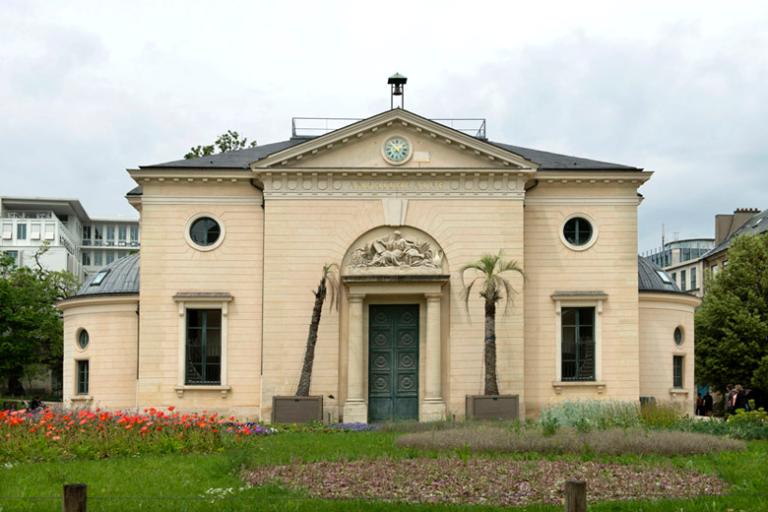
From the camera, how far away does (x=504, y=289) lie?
3497cm

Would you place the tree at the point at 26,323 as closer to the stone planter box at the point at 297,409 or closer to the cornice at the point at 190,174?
the cornice at the point at 190,174

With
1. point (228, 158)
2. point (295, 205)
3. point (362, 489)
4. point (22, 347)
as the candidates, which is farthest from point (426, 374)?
point (22, 347)

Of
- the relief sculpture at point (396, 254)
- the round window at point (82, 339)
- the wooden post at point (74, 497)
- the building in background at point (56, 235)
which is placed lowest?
the wooden post at point (74, 497)

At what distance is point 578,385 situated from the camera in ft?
117

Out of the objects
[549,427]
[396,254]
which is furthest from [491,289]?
[549,427]

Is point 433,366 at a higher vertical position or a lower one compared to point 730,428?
higher

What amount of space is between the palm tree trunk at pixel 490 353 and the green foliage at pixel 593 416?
16.1 ft

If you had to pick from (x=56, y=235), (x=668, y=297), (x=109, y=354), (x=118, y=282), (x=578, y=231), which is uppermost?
(x=56, y=235)

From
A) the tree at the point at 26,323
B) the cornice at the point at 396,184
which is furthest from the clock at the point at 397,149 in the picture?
the tree at the point at 26,323

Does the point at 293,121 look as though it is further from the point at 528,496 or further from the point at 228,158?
the point at 528,496

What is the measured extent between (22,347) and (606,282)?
133ft

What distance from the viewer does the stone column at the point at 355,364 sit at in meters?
33.9

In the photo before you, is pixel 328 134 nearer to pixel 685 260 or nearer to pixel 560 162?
pixel 560 162

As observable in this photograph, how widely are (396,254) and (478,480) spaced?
17424mm
